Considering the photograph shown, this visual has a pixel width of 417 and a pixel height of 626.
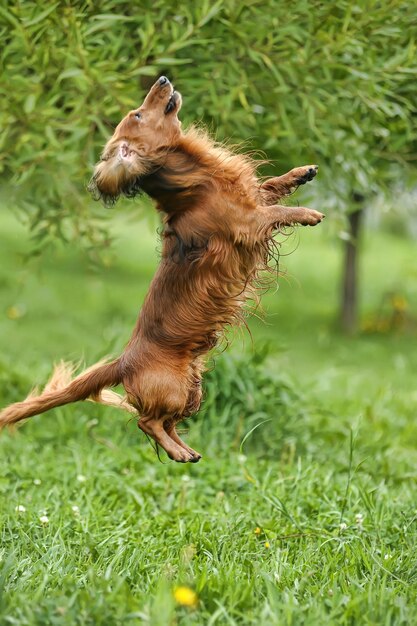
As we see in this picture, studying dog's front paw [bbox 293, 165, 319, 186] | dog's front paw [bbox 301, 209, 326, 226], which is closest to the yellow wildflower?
dog's front paw [bbox 301, 209, 326, 226]

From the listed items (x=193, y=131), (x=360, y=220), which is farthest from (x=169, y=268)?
(x=360, y=220)

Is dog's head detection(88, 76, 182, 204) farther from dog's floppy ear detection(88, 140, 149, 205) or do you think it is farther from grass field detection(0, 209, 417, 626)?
grass field detection(0, 209, 417, 626)

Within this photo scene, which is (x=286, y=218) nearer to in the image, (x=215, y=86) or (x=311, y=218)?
(x=311, y=218)

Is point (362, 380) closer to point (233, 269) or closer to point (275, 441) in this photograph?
point (275, 441)

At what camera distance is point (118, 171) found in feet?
8.57

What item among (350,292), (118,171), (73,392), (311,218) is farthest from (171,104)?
(350,292)

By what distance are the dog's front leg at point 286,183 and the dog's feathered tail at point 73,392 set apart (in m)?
0.69

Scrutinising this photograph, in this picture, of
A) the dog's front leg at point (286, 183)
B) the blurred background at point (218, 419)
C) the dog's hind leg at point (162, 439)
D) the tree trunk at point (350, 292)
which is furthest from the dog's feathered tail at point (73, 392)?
the tree trunk at point (350, 292)

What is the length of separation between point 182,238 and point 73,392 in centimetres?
64

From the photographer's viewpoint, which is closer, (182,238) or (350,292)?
(182,238)

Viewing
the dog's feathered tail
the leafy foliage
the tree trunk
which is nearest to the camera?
the dog's feathered tail

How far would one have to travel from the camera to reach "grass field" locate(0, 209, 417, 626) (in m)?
2.85

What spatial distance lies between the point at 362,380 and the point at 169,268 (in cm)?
645

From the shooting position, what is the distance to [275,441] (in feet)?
18.8
